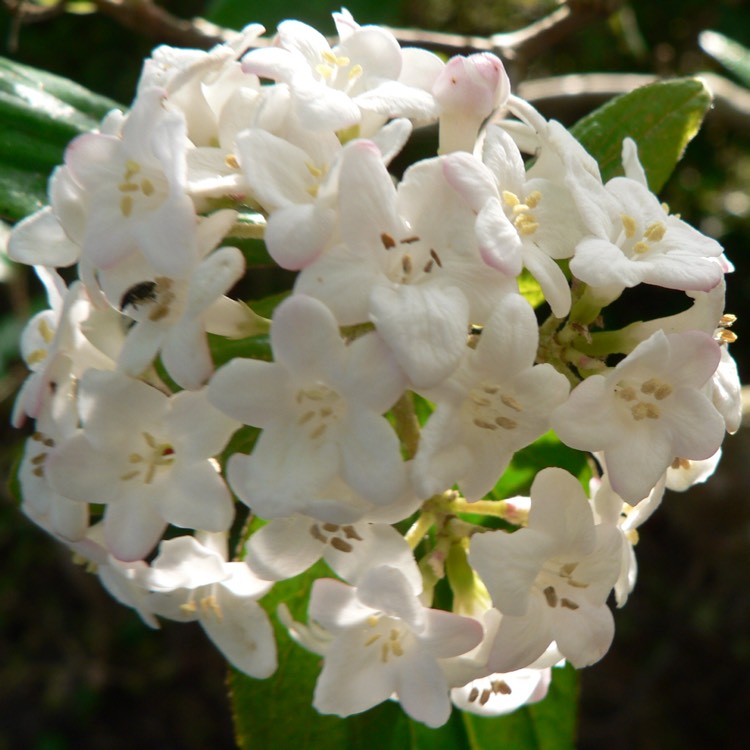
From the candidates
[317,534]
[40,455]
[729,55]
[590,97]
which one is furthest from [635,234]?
[729,55]

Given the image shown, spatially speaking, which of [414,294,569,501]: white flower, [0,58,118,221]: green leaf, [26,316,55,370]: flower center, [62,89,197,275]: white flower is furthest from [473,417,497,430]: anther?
[0,58,118,221]: green leaf

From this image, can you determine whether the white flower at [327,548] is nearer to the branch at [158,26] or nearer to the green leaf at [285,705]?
the green leaf at [285,705]

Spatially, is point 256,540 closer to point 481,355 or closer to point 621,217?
point 481,355

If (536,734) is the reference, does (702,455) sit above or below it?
above

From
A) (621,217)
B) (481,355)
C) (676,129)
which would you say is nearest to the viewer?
(481,355)

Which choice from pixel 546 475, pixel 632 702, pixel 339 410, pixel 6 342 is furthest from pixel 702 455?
pixel 632 702

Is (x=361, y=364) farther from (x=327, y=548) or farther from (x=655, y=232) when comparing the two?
(x=655, y=232)

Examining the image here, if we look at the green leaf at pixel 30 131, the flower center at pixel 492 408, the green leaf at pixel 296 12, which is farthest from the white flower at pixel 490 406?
the green leaf at pixel 296 12
